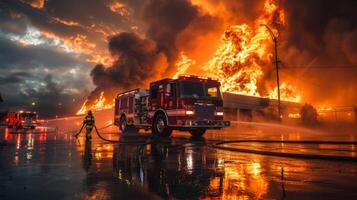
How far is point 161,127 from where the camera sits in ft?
55.1

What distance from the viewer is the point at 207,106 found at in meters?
16.0

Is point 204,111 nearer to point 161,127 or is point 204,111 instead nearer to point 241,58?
point 161,127

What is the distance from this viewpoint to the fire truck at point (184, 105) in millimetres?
15492

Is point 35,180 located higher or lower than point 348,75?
lower

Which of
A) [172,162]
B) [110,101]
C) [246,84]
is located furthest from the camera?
[110,101]

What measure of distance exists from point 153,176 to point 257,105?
39204 mm

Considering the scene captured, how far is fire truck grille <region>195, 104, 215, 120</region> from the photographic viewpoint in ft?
51.4

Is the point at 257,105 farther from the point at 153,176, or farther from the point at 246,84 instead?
the point at 153,176

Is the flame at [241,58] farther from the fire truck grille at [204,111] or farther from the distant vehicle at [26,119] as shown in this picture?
the fire truck grille at [204,111]

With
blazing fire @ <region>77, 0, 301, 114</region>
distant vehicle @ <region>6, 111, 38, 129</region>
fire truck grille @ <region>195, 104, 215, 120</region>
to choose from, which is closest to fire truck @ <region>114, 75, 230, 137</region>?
fire truck grille @ <region>195, 104, 215, 120</region>

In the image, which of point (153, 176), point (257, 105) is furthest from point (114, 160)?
point (257, 105)

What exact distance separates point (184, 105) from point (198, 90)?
1169mm

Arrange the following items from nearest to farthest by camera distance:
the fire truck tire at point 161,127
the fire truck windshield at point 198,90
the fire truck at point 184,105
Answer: the fire truck at point 184,105 < the fire truck windshield at point 198,90 < the fire truck tire at point 161,127

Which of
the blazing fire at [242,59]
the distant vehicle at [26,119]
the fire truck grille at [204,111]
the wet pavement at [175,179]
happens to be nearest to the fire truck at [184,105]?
the fire truck grille at [204,111]
